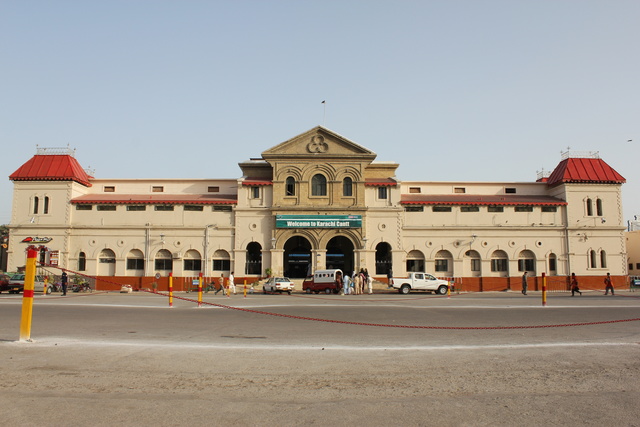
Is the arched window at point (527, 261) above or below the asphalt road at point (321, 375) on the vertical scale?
above

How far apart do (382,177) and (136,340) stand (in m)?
38.2

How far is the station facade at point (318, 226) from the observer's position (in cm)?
4266

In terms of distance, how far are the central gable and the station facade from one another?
92mm

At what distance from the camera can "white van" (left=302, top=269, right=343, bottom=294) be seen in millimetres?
36625

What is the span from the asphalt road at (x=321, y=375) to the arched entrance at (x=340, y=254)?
32324mm

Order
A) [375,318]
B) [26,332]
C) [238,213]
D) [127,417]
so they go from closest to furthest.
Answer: [127,417]
[26,332]
[375,318]
[238,213]

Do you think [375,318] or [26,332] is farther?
[375,318]

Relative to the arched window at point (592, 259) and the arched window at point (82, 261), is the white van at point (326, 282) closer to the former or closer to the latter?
the arched window at point (82, 261)

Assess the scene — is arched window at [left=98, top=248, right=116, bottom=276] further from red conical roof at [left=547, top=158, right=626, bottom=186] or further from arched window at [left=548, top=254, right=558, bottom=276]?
red conical roof at [left=547, top=158, right=626, bottom=186]

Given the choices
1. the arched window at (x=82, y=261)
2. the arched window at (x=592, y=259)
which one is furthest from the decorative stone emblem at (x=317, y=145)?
the arched window at (x=592, y=259)

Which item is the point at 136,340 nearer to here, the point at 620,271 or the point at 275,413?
the point at 275,413

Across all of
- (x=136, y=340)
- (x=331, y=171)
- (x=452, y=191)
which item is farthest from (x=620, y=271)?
(x=136, y=340)

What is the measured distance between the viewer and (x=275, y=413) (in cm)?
507

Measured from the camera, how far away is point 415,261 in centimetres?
4372
